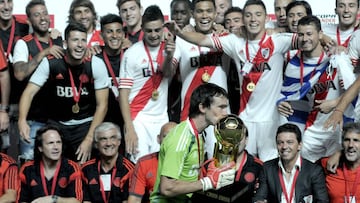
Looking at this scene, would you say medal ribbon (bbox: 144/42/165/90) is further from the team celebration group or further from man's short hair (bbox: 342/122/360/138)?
man's short hair (bbox: 342/122/360/138)

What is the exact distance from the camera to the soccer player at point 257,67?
7344mm

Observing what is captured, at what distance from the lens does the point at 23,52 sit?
301 inches

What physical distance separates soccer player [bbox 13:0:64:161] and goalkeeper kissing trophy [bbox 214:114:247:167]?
2349 millimetres

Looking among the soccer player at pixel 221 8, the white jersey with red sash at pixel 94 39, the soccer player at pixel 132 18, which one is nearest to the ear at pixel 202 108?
the soccer player at pixel 132 18

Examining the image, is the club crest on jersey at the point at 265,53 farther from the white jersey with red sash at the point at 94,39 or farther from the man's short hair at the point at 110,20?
the white jersey with red sash at the point at 94,39

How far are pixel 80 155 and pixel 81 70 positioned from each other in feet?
2.47

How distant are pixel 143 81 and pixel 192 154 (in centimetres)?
195

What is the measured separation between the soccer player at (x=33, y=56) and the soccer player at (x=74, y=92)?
0.33ft

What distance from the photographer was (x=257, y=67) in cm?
736

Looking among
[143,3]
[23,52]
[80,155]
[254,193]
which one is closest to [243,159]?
[254,193]

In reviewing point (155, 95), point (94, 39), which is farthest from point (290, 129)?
point (94, 39)

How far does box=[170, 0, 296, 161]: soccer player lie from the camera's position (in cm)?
734

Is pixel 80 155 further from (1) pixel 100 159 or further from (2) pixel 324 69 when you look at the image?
(2) pixel 324 69

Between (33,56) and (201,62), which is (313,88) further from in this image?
(33,56)
